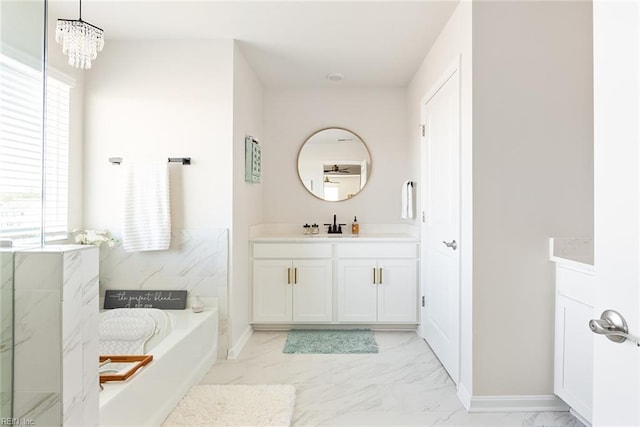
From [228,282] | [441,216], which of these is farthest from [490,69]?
[228,282]

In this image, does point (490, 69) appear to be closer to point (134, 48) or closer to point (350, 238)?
point (350, 238)

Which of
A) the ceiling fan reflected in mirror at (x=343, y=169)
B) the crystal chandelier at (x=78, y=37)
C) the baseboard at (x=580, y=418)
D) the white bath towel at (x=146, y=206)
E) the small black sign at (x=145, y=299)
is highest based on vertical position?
the crystal chandelier at (x=78, y=37)

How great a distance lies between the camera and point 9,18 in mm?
961

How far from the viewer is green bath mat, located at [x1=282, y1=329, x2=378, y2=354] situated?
311 centimetres

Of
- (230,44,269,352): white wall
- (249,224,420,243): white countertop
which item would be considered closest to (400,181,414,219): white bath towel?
(249,224,420,243): white countertop

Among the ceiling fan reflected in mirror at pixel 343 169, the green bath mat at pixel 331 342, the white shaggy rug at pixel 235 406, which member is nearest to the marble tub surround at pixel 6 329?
the white shaggy rug at pixel 235 406

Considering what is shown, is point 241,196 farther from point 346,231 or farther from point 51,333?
point 51,333

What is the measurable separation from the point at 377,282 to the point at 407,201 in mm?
843

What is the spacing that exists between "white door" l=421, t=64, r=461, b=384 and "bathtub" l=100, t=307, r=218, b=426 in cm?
168

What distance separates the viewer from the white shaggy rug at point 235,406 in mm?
2037

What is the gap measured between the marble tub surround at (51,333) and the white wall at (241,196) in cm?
170

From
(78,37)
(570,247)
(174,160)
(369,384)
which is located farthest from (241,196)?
(570,247)

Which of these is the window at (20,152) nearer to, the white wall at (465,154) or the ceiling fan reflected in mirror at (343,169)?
the white wall at (465,154)

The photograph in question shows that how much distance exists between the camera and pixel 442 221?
2.79m
